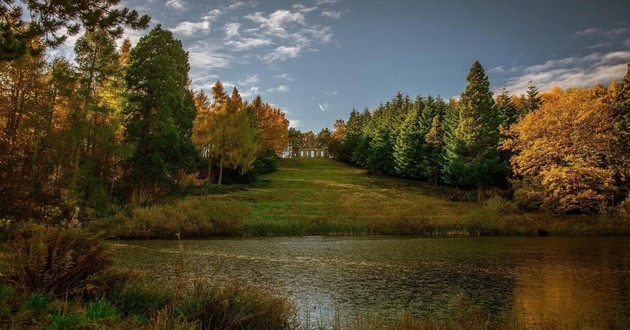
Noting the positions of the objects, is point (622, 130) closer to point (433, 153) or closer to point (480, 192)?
point (480, 192)

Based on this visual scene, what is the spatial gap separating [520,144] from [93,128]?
112 feet

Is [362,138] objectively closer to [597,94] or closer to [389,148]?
[389,148]

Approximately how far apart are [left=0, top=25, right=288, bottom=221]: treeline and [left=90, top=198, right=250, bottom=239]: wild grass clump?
240 cm

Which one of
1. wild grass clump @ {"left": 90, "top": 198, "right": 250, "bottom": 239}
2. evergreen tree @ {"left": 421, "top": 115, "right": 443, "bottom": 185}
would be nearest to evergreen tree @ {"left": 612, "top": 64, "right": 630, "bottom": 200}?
evergreen tree @ {"left": 421, "top": 115, "right": 443, "bottom": 185}

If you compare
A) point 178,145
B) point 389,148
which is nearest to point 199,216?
point 178,145

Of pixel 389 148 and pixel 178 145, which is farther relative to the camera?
pixel 389 148

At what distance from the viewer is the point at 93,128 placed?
24.5 meters

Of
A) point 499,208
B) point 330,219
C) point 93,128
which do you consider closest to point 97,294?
point 93,128

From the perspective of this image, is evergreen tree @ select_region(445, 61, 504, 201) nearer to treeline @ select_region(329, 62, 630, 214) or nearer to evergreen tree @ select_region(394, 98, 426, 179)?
treeline @ select_region(329, 62, 630, 214)

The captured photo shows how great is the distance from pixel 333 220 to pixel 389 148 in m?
40.8

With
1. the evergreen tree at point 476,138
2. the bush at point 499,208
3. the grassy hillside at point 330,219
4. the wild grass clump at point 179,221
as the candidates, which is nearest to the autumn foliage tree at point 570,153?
the grassy hillside at point 330,219

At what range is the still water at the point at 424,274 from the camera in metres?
8.96

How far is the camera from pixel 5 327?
436 centimetres

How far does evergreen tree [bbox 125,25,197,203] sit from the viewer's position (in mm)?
31297
